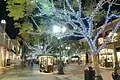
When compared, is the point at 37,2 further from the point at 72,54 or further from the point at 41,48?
the point at 72,54

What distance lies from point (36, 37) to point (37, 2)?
78.2ft

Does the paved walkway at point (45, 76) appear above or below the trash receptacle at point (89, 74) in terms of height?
below

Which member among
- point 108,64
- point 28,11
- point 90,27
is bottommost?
point 108,64

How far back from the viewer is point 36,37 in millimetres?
37688

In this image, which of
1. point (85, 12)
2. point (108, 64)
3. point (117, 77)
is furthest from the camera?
point (108, 64)

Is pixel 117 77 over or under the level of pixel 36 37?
under

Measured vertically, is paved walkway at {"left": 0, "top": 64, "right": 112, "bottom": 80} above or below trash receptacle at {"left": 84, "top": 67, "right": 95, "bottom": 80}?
below

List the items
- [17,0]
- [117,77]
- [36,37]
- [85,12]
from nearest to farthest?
[117,77], [17,0], [85,12], [36,37]

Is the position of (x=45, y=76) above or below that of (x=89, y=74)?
below

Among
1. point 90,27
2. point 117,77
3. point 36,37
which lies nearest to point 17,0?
point 90,27

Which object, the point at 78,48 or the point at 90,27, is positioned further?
the point at 78,48

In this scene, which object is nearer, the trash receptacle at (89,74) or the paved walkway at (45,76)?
the trash receptacle at (89,74)

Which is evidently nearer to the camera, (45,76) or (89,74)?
(89,74)

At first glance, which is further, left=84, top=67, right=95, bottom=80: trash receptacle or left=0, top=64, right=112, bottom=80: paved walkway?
left=0, top=64, right=112, bottom=80: paved walkway
